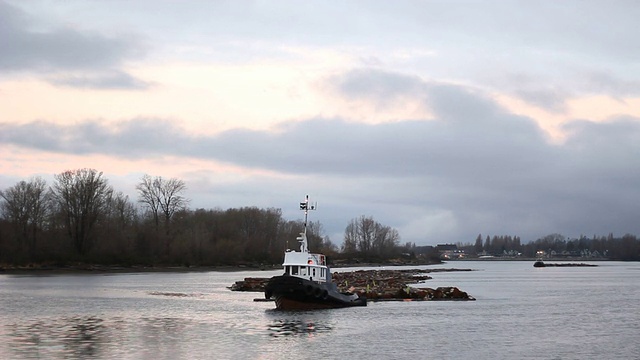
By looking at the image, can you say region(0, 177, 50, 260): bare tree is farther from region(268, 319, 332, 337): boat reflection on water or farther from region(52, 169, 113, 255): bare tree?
region(268, 319, 332, 337): boat reflection on water

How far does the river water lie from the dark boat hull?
112 cm

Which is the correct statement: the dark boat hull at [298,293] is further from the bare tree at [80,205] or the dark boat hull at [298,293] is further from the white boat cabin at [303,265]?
the bare tree at [80,205]

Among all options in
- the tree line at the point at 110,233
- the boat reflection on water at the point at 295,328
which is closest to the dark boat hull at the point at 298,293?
the boat reflection on water at the point at 295,328

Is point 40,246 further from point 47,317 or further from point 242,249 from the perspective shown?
point 47,317

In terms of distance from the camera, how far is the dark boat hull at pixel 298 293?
52.6 m

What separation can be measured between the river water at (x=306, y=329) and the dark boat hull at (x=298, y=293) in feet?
3.67

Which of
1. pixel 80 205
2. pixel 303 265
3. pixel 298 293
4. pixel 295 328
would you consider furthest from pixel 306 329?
pixel 80 205

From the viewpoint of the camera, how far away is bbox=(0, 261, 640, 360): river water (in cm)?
3366

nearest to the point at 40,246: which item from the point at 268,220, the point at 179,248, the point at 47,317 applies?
the point at 179,248

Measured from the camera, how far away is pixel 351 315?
170ft

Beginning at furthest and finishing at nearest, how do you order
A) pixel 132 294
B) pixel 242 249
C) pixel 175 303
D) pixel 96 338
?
pixel 242 249, pixel 132 294, pixel 175 303, pixel 96 338

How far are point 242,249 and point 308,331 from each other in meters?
130

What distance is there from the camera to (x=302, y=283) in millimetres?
53000

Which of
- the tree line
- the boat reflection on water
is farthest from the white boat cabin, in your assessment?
the tree line
